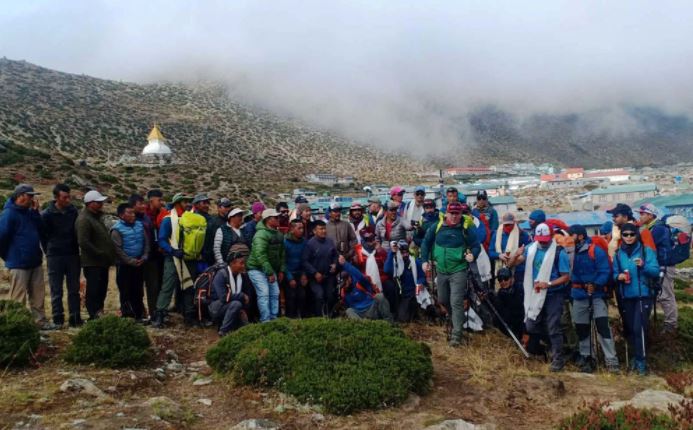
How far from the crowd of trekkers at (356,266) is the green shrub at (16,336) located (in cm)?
119

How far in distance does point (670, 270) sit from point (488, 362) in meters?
3.99

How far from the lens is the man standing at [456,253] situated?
6.71 m

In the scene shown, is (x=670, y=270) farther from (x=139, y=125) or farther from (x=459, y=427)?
(x=139, y=125)

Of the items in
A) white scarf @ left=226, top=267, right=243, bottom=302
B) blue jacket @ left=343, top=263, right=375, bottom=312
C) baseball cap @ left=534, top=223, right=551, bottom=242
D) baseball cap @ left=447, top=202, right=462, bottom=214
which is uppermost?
baseball cap @ left=447, top=202, right=462, bottom=214

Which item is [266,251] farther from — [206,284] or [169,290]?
[169,290]

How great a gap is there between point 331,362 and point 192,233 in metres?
3.34

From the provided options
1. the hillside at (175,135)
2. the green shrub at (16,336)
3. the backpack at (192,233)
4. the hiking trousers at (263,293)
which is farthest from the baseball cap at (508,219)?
the hillside at (175,135)

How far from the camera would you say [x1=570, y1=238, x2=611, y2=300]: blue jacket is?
Answer: 20.2 feet

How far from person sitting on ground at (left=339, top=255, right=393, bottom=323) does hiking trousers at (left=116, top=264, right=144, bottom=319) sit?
325 cm

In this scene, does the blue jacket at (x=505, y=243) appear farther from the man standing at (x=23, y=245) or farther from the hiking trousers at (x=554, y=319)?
the man standing at (x=23, y=245)

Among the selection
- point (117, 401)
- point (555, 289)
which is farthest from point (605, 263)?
point (117, 401)

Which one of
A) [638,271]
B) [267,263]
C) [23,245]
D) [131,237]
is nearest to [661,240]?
[638,271]

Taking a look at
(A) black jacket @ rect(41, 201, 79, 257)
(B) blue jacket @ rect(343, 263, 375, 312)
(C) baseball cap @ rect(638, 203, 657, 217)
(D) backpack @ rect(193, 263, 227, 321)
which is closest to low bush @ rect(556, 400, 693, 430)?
(C) baseball cap @ rect(638, 203, 657, 217)

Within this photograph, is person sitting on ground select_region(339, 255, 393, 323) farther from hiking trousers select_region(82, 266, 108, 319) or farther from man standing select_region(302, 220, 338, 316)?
hiking trousers select_region(82, 266, 108, 319)
